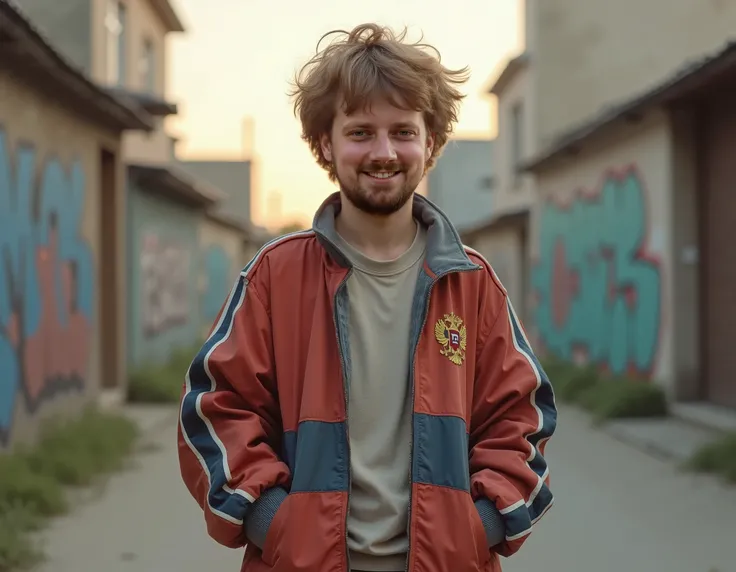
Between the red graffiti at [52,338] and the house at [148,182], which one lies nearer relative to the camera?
the red graffiti at [52,338]

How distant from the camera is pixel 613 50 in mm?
18688

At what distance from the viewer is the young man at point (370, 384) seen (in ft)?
6.70

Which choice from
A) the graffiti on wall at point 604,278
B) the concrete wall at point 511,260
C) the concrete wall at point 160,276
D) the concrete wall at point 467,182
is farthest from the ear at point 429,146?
the concrete wall at point 467,182

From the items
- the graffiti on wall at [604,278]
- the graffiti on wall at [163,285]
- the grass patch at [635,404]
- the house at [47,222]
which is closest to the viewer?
the house at [47,222]

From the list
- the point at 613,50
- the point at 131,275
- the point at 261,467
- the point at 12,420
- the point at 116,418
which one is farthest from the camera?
the point at 613,50

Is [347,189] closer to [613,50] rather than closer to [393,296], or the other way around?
[393,296]

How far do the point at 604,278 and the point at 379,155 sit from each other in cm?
1178

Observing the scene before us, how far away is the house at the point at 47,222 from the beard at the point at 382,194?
188 inches

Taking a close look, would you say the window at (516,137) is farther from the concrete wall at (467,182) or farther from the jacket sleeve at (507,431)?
the jacket sleeve at (507,431)

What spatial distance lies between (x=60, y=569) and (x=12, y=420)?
2.41 meters

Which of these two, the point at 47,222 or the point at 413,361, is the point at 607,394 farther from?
the point at 413,361

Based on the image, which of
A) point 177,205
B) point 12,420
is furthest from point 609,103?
point 12,420

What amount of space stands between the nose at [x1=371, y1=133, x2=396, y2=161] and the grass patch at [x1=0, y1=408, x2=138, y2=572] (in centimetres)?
371

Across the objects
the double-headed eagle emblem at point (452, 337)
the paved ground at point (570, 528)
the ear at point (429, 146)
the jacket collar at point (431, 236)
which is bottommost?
the paved ground at point (570, 528)
